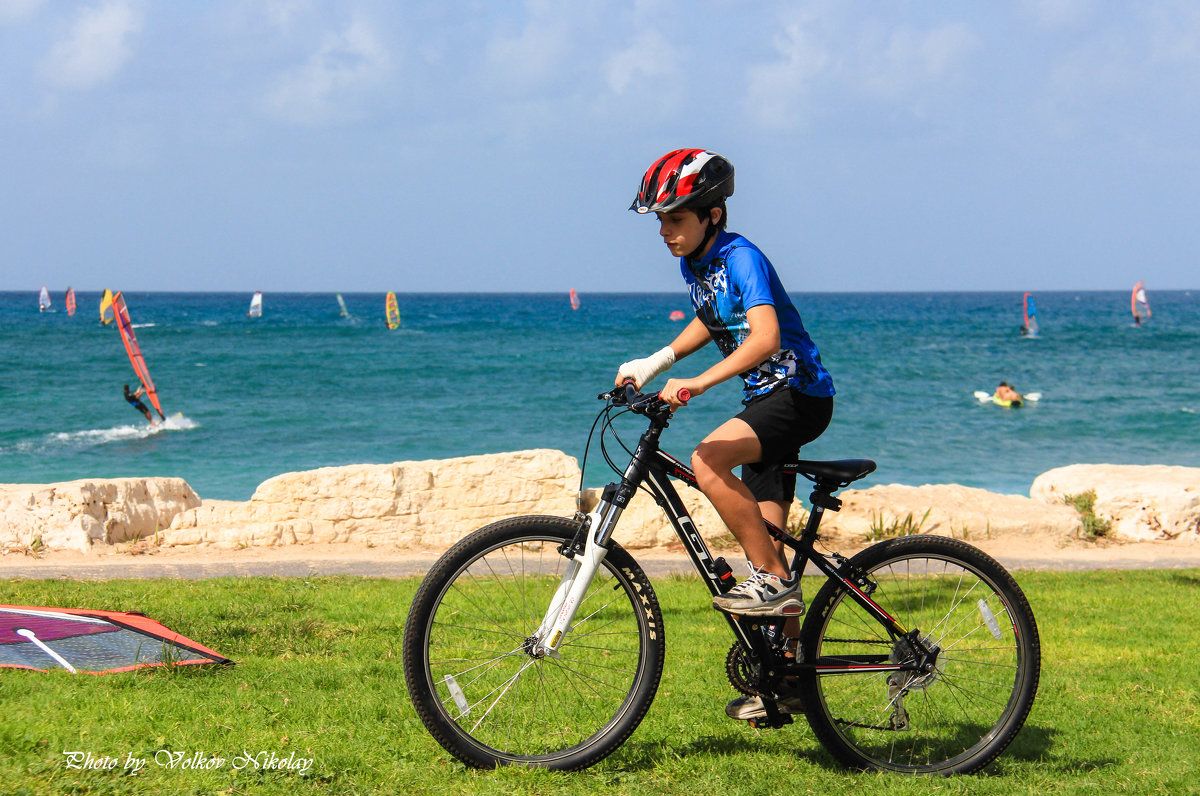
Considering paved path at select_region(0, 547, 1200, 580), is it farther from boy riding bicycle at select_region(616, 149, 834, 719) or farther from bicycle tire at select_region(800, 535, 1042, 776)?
boy riding bicycle at select_region(616, 149, 834, 719)

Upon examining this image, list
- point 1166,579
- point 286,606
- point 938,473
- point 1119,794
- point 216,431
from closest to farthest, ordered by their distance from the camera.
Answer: point 1119,794 → point 286,606 → point 1166,579 → point 938,473 → point 216,431

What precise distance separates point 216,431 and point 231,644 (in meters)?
22.2

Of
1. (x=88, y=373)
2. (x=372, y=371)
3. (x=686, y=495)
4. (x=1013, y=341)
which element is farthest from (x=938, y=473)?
(x=1013, y=341)

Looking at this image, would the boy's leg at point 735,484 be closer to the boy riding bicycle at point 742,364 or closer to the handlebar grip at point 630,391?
the boy riding bicycle at point 742,364

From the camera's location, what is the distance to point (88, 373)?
128ft

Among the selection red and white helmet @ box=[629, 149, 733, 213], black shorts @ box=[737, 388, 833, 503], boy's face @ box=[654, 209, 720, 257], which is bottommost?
black shorts @ box=[737, 388, 833, 503]

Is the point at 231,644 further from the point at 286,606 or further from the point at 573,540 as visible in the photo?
the point at 573,540

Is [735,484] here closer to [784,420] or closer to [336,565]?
[784,420]

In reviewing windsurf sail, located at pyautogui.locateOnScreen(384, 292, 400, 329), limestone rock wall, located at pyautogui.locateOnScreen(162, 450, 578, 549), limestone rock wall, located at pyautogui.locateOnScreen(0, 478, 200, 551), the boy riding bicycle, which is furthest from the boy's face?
windsurf sail, located at pyautogui.locateOnScreen(384, 292, 400, 329)

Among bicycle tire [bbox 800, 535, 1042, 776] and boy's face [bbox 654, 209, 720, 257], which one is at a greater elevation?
boy's face [bbox 654, 209, 720, 257]

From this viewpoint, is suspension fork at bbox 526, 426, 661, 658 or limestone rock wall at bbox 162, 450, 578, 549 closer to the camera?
suspension fork at bbox 526, 426, 661, 658

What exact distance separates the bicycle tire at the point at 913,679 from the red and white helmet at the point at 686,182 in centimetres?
140

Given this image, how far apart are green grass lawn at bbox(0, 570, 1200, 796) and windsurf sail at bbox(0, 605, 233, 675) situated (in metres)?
0.12

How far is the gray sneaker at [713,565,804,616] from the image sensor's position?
3.40m
